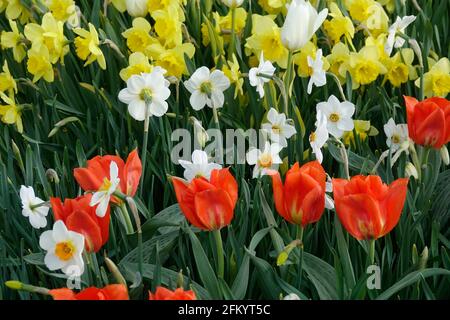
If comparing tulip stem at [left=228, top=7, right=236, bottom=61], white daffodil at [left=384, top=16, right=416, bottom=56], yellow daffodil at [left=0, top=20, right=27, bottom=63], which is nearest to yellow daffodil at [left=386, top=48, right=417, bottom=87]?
white daffodil at [left=384, top=16, right=416, bottom=56]

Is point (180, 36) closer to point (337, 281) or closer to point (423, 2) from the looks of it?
point (423, 2)

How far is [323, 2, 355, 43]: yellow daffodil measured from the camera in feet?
8.75

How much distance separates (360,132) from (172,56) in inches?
22.4

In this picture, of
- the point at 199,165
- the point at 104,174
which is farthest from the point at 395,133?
the point at 104,174

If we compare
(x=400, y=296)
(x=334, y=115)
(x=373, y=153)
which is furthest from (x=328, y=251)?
(x=373, y=153)

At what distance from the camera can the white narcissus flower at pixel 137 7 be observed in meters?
2.76

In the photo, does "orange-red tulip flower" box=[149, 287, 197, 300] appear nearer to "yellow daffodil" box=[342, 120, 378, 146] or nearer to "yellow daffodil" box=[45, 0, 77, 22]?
"yellow daffodil" box=[342, 120, 378, 146]

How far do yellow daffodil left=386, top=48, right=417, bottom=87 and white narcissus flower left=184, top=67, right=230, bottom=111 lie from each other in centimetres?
55

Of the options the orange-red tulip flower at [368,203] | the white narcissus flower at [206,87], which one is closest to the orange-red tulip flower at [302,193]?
the orange-red tulip flower at [368,203]

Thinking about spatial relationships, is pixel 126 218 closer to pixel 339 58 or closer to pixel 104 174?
pixel 104 174

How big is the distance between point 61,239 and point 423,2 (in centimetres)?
177

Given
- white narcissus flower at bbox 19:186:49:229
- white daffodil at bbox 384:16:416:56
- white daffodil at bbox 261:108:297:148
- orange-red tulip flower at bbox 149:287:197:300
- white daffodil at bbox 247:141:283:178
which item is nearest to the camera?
orange-red tulip flower at bbox 149:287:197:300

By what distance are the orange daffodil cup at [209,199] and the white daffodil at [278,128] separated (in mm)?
505

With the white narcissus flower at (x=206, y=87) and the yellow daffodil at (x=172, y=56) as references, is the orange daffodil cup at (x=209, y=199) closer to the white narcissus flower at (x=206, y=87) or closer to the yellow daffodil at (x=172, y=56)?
the white narcissus flower at (x=206, y=87)
